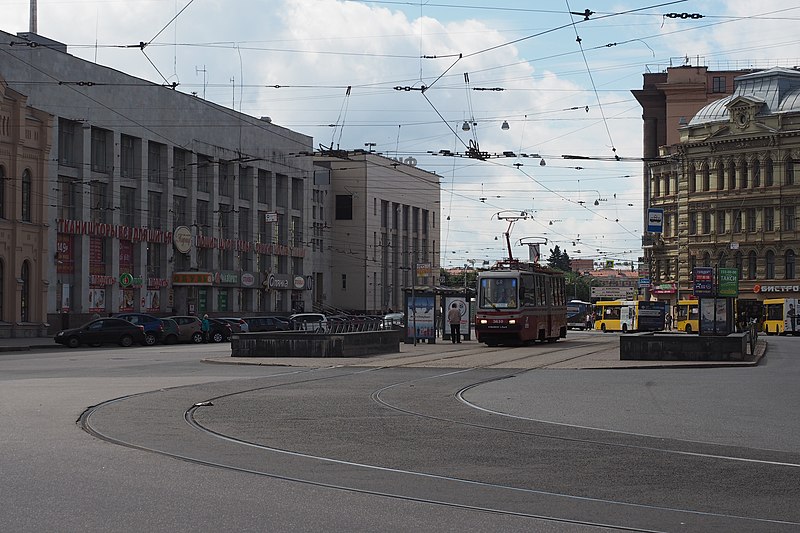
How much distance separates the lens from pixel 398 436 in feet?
46.5

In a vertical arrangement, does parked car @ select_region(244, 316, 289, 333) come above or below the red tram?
below

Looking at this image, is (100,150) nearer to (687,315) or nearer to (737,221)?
(687,315)

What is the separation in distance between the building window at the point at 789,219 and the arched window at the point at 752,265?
3238 mm

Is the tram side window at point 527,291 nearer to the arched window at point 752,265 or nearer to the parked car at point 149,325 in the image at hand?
the parked car at point 149,325

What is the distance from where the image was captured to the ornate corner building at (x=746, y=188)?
80812 mm

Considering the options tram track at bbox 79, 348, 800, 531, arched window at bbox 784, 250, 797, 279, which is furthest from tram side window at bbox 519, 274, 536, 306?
arched window at bbox 784, 250, 797, 279

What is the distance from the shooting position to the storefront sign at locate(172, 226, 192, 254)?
2928 inches

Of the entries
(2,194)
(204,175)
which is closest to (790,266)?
(204,175)

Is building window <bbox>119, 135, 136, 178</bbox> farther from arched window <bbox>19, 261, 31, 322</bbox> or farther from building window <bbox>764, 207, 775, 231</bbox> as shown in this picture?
building window <bbox>764, 207, 775, 231</bbox>

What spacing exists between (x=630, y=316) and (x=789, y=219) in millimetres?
13513

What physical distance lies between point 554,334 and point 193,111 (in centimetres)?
3746

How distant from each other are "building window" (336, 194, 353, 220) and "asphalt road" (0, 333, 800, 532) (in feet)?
274

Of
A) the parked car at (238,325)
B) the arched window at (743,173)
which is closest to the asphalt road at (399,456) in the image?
the parked car at (238,325)

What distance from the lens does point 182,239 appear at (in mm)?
75062
